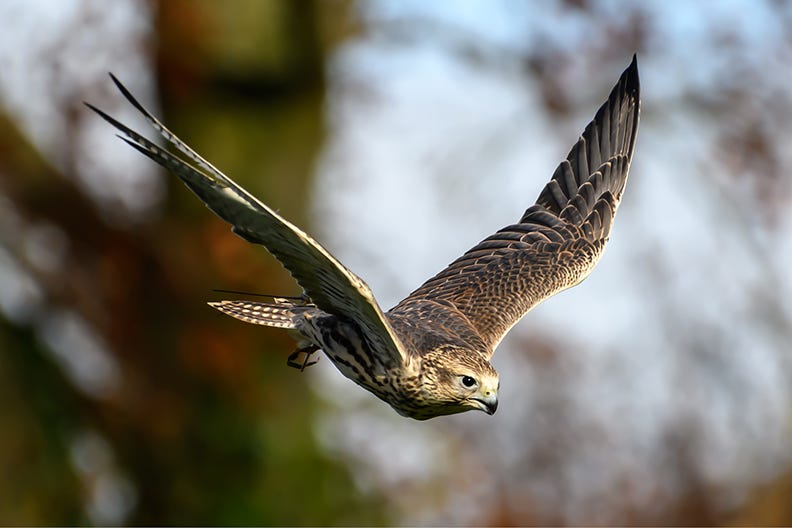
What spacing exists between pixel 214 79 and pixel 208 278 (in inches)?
73.8

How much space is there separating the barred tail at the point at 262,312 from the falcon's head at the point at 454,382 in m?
0.67

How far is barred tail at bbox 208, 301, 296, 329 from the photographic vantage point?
17.3 feet

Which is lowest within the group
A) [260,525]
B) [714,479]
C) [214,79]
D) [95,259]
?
[260,525]

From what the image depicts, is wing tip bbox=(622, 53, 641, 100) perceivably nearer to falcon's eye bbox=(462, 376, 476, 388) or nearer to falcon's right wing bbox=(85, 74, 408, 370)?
falcon's eye bbox=(462, 376, 476, 388)

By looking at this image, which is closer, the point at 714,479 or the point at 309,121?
the point at 309,121

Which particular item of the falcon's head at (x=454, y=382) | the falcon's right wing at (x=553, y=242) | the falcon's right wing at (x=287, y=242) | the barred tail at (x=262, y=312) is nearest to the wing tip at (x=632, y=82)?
the falcon's right wing at (x=553, y=242)

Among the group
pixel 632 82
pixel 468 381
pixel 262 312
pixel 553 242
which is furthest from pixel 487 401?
pixel 632 82

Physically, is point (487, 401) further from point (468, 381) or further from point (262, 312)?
point (262, 312)

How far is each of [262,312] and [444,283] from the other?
1193 millimetres

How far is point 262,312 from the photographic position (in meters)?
5.36

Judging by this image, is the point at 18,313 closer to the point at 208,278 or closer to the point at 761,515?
the point at 208,278

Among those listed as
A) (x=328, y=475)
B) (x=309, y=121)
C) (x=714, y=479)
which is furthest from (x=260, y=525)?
(x=714, y=479)

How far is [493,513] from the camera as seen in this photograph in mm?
15109

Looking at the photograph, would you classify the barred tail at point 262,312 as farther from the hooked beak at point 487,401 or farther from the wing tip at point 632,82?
the wing tip at point 632,82
